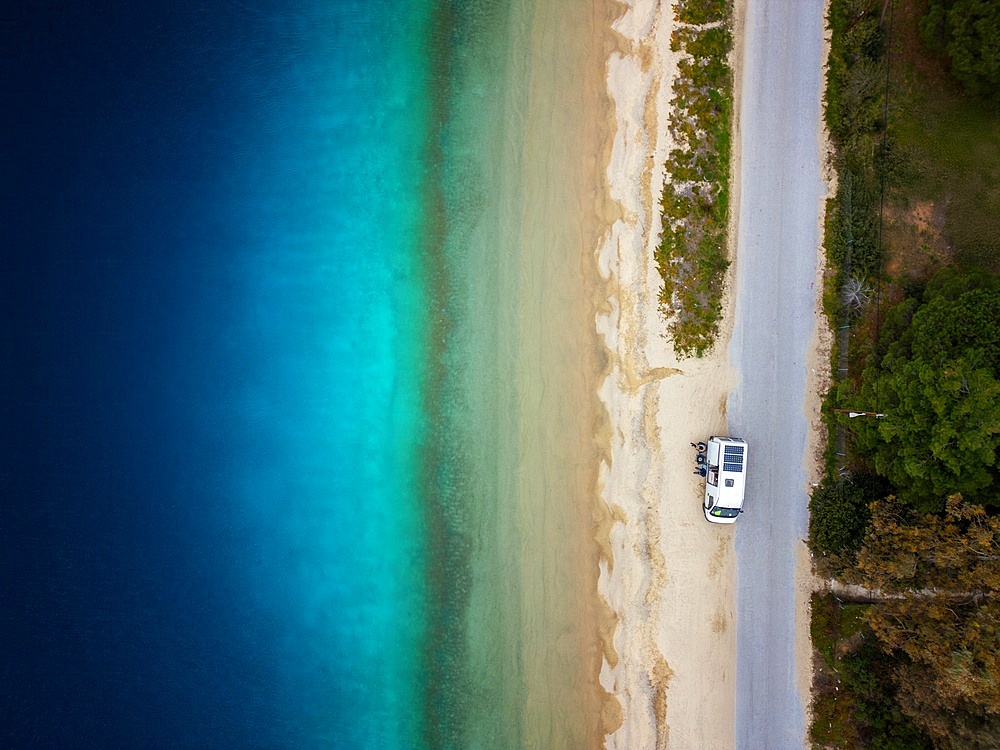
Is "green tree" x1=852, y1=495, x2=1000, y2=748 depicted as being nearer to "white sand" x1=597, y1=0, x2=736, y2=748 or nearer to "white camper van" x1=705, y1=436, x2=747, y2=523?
"white camper van" x1=705, y1=436, x2=747, y2=523

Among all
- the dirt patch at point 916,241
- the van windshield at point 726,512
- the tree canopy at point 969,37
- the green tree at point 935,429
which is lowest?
the van windshield at point 726,512

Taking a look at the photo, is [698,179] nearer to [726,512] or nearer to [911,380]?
[911,380]

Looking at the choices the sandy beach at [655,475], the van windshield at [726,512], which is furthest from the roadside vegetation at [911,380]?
the van windshield at [726,512]

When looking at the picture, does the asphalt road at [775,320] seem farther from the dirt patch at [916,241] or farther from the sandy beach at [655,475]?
the dirt patch at [916,241]

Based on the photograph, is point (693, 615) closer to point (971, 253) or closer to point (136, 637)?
point (971, 253)

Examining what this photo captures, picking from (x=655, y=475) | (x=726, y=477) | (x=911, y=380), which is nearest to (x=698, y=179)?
(x=911, y=380)

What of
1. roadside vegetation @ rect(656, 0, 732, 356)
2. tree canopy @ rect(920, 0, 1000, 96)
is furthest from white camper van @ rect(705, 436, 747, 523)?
tree canopy @ rect(920, 0, 1000, 96)

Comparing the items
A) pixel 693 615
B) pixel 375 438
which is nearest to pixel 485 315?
pixel 375 438
